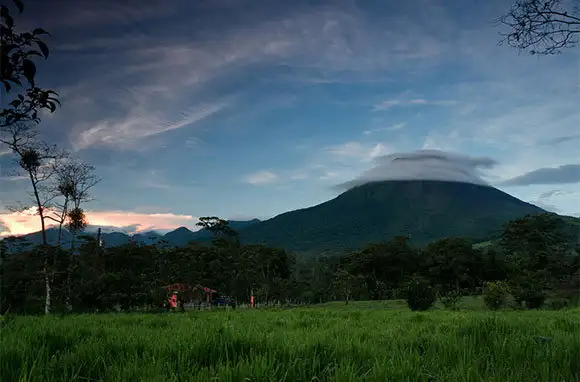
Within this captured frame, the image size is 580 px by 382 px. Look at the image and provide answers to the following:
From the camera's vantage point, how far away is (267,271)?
8994 centimetres

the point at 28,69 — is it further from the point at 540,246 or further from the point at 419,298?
the point at 540,246

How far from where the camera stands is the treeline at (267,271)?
40000mm

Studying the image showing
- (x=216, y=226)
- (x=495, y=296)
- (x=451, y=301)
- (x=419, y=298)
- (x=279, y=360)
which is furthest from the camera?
(x=216, y=226)

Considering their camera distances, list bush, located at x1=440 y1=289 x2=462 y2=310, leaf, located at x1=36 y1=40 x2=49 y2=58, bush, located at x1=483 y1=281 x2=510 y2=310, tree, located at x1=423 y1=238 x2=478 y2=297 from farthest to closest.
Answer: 1. tree, located at x1=423 y1=238 x2=478 y2=297
2. bush, located at x1=440 y1=289 x2=462 y2=310
3. bush, located at x1=483 y1=281 x2=510 y2=310
4. leaf, located at x1=36 y1=40 x2=49 y2=58

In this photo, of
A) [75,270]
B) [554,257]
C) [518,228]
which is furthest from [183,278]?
[518,228]

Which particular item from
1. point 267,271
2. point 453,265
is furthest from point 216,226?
point 453,265

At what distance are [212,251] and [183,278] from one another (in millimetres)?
11732

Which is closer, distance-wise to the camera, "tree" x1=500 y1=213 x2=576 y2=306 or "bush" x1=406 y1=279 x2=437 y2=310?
"bush" x1=406 y1=279 x2=437 y2=310

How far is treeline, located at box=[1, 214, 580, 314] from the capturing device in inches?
1575

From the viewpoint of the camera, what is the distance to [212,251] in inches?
2662

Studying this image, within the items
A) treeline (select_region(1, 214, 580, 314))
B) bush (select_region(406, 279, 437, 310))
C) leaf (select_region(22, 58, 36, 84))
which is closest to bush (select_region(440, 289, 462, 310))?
treeline (select_region(1, 214, 580, 314))

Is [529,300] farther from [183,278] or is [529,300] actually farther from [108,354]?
[108,354]

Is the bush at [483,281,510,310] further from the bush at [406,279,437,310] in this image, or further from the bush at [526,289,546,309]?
the bush at [406,279,437,310]

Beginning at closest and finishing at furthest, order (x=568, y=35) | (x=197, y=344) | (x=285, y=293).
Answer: (x=197, y=344)
(x=568, y=35)
(x=285, y=293)
